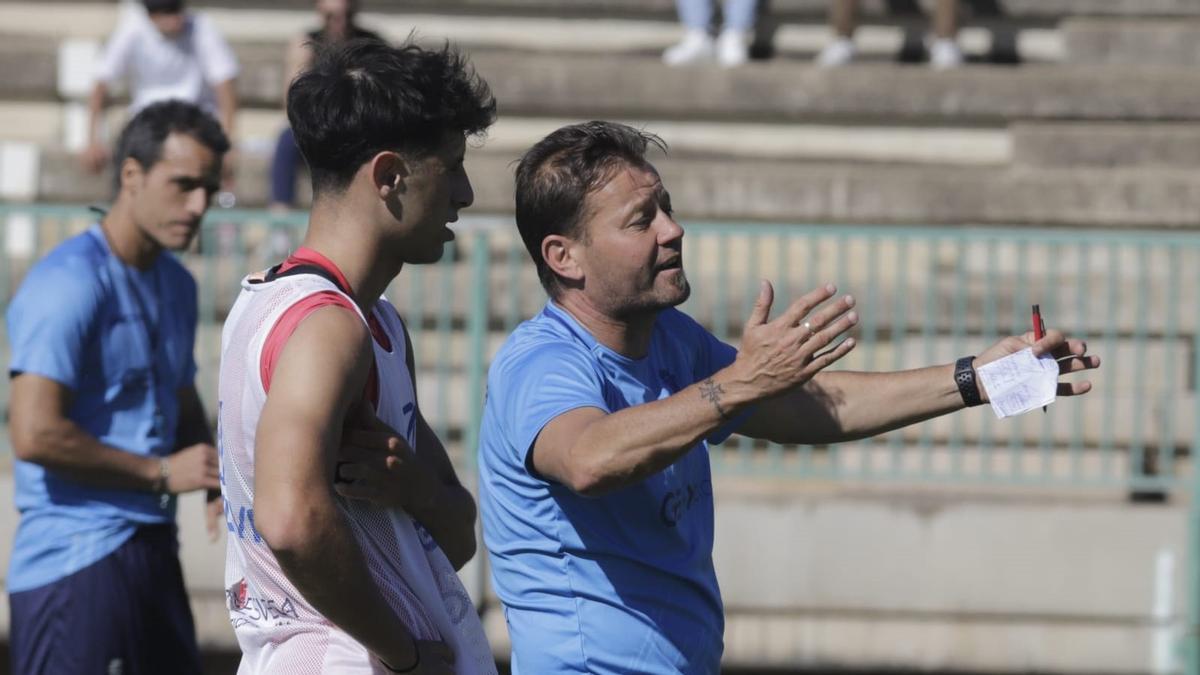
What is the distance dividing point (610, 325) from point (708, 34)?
24.4ft

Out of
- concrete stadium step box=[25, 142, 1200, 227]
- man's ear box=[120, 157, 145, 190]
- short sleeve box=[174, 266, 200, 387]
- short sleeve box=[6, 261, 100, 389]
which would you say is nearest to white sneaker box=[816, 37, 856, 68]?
concrete stadium step box=[25, 142, 1200, 227]

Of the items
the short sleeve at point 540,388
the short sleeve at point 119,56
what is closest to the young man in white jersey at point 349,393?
the short sleeve at point 540,388

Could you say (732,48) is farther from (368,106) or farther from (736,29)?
(368,106)

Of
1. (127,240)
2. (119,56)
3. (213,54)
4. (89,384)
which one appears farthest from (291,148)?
(89,384)

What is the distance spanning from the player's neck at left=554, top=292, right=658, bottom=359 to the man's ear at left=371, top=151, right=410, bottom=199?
73 centimetres

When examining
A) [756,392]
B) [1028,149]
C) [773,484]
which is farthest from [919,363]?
[756,392]

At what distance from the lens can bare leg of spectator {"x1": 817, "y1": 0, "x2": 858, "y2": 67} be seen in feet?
33.9

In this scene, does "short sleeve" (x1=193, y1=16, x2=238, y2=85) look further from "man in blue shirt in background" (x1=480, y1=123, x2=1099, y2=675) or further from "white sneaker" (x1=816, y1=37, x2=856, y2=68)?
"man in blue shirt in background" (x1=480, y1=123, x2=1099, y2=675)

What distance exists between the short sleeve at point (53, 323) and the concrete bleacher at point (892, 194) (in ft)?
8.59

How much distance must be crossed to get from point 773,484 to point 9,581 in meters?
3.52

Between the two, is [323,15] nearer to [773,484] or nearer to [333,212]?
[773,484]

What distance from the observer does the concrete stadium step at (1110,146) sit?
9.81 meters

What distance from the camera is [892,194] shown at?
9.29 meters

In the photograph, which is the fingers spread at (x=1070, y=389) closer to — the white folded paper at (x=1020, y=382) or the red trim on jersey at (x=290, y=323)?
the white folded paper at (x=1020, y=382)
